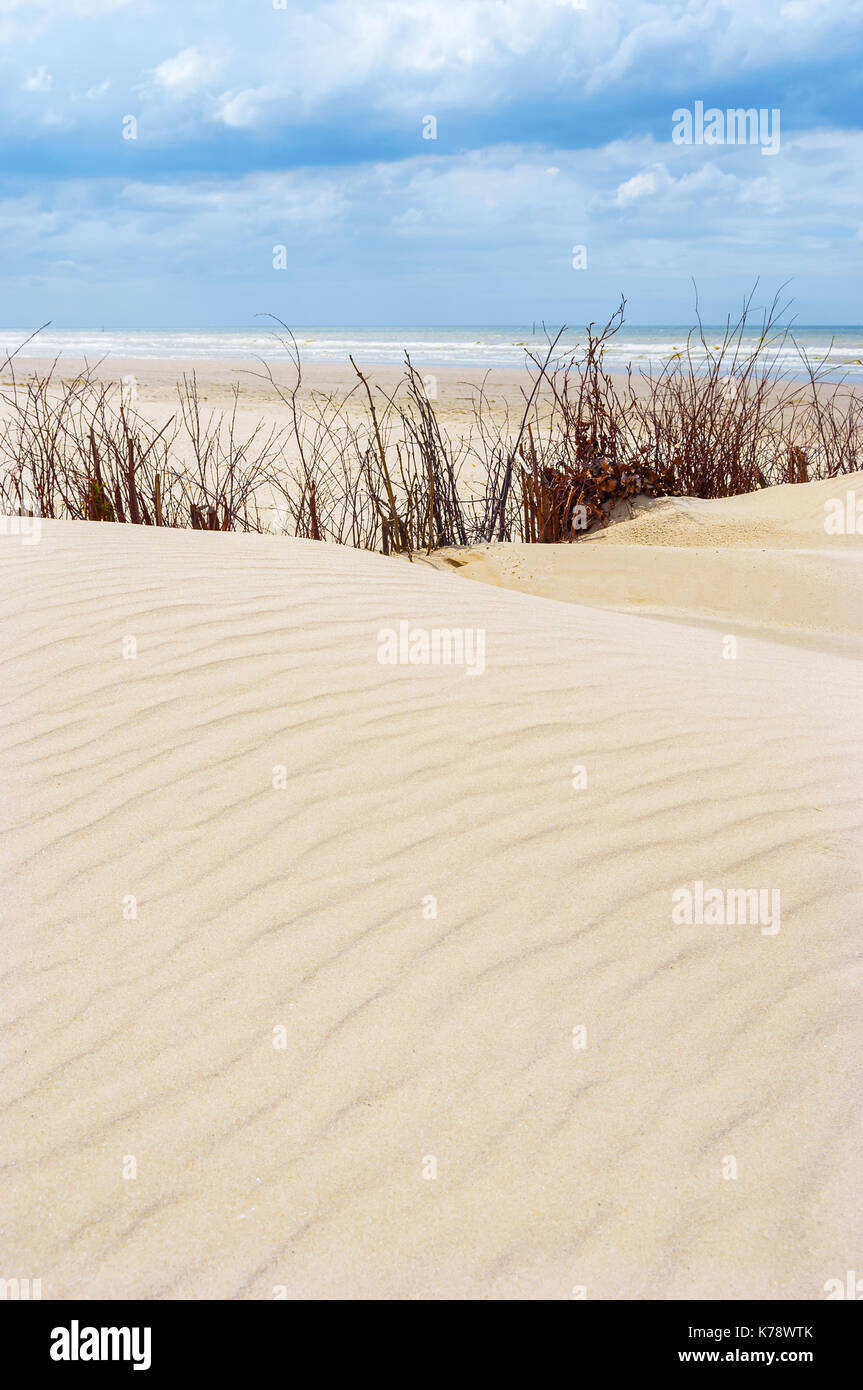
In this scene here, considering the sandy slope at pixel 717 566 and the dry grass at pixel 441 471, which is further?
the dry grass at pixel 441 471

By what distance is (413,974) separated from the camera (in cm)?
196

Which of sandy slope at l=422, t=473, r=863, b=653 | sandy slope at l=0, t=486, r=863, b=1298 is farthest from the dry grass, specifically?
sandy slope at l=0, t=486, r=863, b=1298

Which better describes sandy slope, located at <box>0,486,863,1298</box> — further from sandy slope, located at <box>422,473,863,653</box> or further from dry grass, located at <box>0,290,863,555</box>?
dry grass, located at <box>0,290,863,555</box>

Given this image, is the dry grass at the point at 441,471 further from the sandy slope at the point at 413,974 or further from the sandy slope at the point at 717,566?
the sandy slope at the point at 413,974

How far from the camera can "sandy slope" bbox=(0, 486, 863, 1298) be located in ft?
5.10

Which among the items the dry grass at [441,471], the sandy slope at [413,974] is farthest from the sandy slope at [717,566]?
the sandy slope at [413,974]

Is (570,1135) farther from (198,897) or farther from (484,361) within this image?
(484,361)

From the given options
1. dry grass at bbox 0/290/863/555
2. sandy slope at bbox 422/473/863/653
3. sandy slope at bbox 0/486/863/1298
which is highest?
dry grass at bbox 0/290/863/555

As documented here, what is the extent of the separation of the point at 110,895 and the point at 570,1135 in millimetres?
1092

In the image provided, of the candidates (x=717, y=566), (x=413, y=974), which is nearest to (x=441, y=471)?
(x=717, y=566)

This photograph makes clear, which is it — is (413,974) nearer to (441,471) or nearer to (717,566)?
(717,566)

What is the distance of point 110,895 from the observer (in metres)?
2.18

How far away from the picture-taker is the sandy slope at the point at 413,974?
1.55 metres

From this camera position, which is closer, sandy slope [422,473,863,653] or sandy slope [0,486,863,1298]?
sandy slope [0,486,863,1298]
